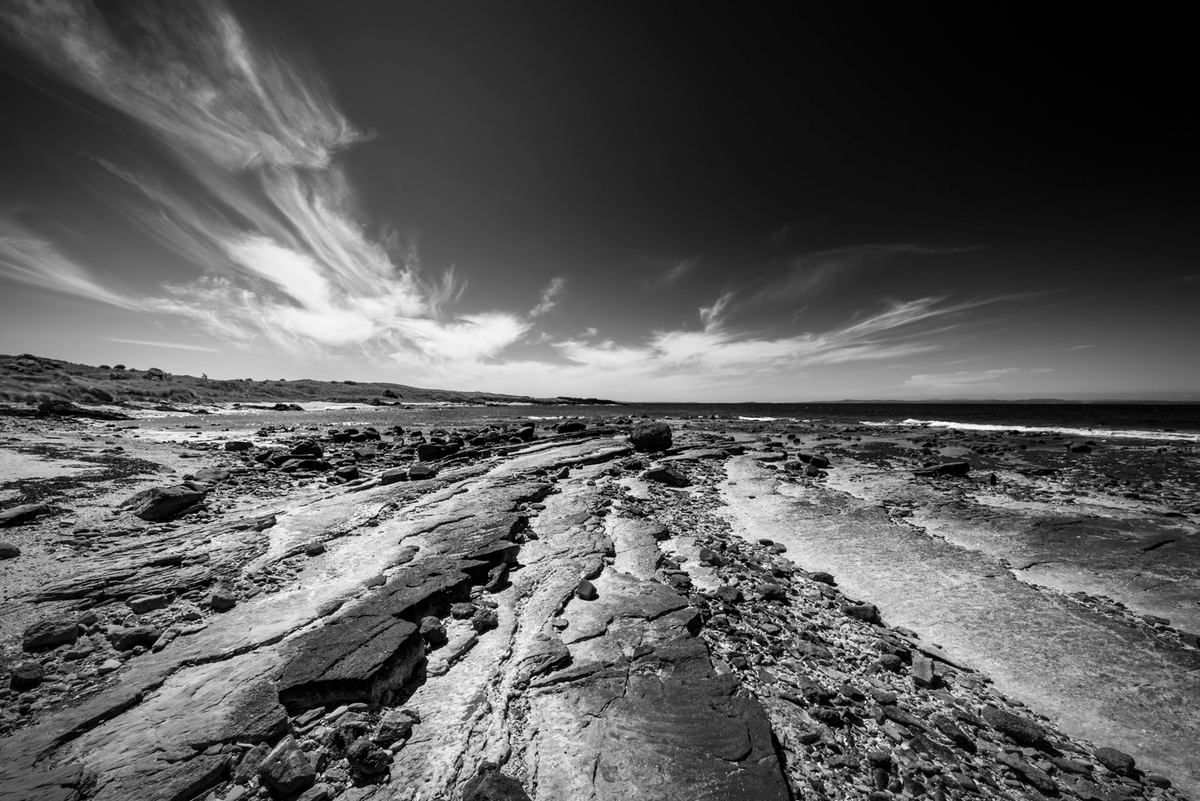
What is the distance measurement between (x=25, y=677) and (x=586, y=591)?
573 centimetres

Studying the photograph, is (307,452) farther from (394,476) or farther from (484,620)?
(484,620)

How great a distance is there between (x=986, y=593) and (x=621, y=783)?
688 centimetres

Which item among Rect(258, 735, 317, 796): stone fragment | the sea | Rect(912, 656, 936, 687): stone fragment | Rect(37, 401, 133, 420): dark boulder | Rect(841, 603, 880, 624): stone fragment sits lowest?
Rect(912, 656, 936, 687): stone fragment

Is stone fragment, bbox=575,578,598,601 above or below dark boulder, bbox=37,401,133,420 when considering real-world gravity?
below

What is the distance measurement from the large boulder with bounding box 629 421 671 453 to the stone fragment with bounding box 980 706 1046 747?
15003 millimetres

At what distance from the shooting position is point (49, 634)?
4488 mm

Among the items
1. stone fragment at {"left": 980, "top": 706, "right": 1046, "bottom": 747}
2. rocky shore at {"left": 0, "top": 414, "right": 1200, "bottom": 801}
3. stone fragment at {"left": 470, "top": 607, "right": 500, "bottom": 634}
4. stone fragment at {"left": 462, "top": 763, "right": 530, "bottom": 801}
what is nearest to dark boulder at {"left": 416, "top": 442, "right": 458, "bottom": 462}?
rocky shore at {"left": 0, "top": 414, "right": 1200, "bottom": 801}

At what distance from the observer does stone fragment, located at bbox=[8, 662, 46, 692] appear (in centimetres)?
389

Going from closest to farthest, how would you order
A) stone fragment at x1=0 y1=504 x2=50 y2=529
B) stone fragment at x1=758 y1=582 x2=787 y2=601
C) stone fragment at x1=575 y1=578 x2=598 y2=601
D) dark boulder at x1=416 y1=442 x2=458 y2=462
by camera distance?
stone fragment at x1=575 y1=578 x2=598 y2=601 → stone fragment at x1=758 y1=582 x2=787 y2=601 → stone fragment at x1=0 y1=504 x2=50 y2=529 → dark boulder at x1=416 y1=442 x2=458 y2=462

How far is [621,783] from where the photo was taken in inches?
120

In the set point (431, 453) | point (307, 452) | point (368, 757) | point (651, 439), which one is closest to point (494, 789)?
point (368, 757)

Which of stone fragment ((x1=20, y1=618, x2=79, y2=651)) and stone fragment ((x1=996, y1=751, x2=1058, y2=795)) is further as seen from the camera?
stone fragment ((x1=20, y1=618, x2=79, y2=651))

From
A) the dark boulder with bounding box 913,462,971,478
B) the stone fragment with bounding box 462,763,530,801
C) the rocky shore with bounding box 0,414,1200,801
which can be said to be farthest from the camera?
the dark boulder with bounding box 913,462,971,478

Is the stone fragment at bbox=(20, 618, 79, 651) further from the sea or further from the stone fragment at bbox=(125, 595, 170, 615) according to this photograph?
the sea
